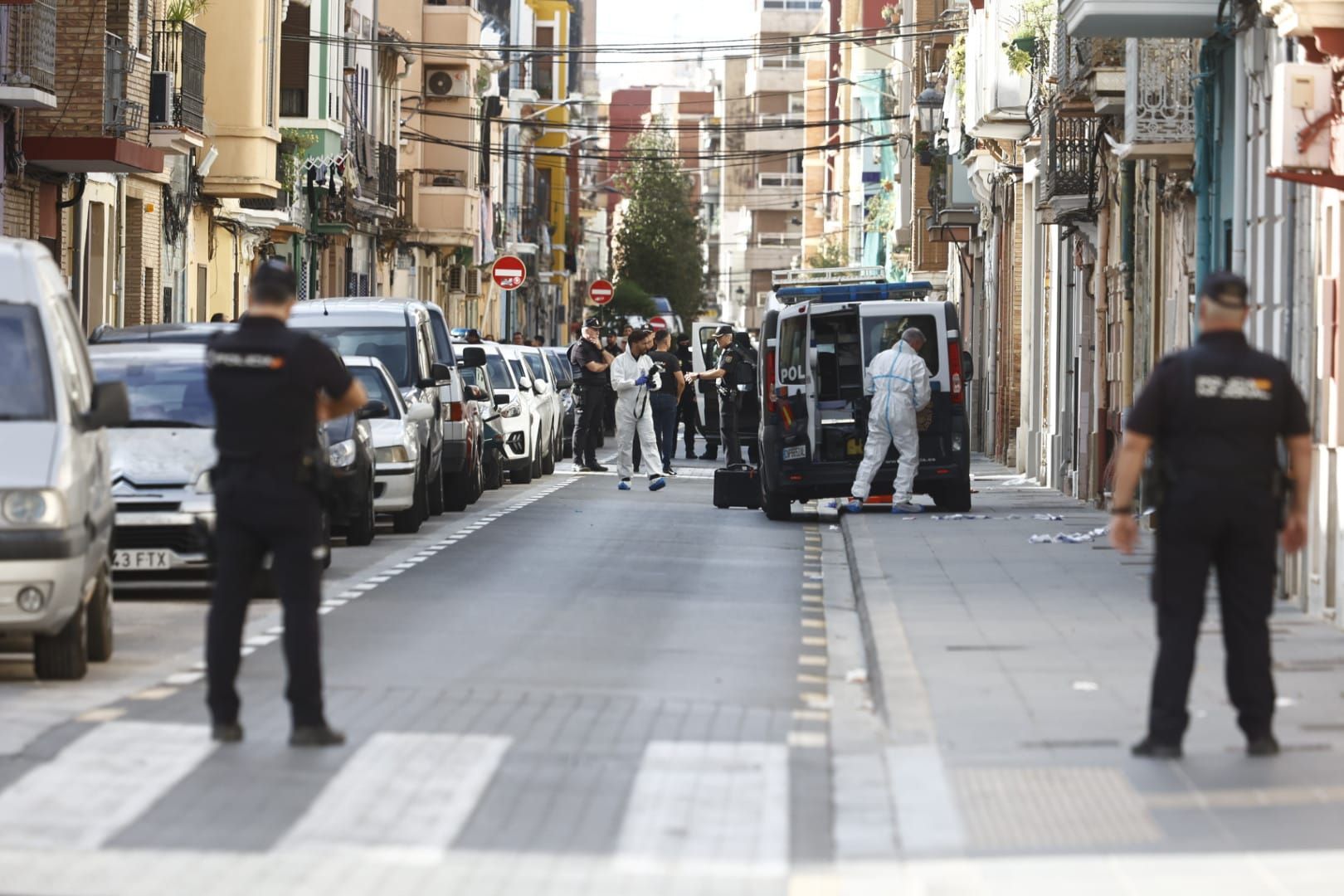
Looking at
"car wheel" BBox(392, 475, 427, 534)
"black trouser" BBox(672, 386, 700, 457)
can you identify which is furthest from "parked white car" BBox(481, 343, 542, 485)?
"car wheel" BBox(392, 475, 427, 534)

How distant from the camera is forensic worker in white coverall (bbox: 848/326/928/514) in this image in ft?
85.9

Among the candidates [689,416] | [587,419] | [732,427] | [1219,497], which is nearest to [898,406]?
[732,427]

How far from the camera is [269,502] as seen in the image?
1054 centimetres

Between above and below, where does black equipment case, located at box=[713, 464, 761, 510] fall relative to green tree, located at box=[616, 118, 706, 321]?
below

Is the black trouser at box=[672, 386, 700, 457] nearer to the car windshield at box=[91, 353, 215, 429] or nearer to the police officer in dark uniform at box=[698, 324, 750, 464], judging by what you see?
the police officer in dark uniform at box=[698, 324, 750, 464]

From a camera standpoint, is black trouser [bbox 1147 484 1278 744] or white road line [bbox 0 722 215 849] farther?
black trouser [bbox 1147 484 1278 744]

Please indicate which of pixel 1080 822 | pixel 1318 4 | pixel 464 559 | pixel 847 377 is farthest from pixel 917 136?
pixel 1080 822

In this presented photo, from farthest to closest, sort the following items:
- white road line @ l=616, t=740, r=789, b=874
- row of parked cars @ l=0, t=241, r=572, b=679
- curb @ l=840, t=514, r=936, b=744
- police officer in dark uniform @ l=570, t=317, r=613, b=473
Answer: police officer in dark uniform @ l=570, t=317, r=613, b=473 → row of parked cars @ l=0, t=241, r=572, b=679 → curb @ l=840, t=514, r=936, b=744 → white road line @ l=616, t=740, r=789, b=874

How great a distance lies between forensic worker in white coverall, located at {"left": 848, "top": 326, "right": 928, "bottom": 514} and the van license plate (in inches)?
400

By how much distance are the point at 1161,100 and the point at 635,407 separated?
9767 millimetres

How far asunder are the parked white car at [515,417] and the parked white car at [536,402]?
0.01 m

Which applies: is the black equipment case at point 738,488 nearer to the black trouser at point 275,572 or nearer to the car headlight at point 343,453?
the car headlight at point 343,453

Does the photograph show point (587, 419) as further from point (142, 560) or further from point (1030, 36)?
point (142, 560)

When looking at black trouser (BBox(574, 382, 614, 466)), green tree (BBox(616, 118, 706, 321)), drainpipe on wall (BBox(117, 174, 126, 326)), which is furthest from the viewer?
green tree (BBox(616, 118, 706, 321))
